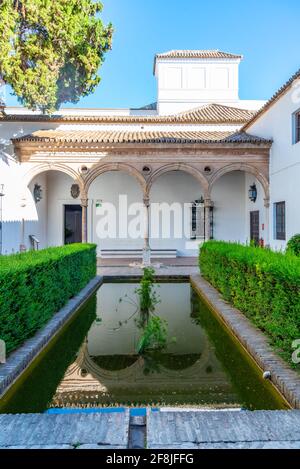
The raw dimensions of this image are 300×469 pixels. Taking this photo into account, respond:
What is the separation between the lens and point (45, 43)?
1120cm

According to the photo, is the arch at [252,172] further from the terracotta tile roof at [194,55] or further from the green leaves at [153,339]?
the terracotta tile roof at [194,55]

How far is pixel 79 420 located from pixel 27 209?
12279 millimetres

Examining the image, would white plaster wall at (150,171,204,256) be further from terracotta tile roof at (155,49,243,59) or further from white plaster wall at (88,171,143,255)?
terracotta tile roof at (155,49,243,59)

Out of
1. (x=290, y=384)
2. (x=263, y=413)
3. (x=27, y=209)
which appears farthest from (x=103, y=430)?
(x=27, y=209)

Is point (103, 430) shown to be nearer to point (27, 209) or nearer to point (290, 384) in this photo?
point (290, 384)

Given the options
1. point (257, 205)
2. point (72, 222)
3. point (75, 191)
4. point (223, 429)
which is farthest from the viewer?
point (72, 222)

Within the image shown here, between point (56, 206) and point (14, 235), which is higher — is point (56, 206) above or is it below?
above

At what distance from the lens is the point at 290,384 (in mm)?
3256

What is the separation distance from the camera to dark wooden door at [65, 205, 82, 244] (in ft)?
53.2

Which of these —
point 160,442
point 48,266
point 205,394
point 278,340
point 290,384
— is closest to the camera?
point 160,442

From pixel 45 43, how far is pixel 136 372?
10876mm

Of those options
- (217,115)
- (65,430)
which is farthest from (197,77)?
(65,430)

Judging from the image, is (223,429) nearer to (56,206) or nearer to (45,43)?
(45,43)

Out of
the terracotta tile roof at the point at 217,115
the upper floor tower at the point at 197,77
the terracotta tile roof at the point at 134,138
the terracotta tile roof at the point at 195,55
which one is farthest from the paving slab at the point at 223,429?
the terracotta tile roof at the point at 195,55
